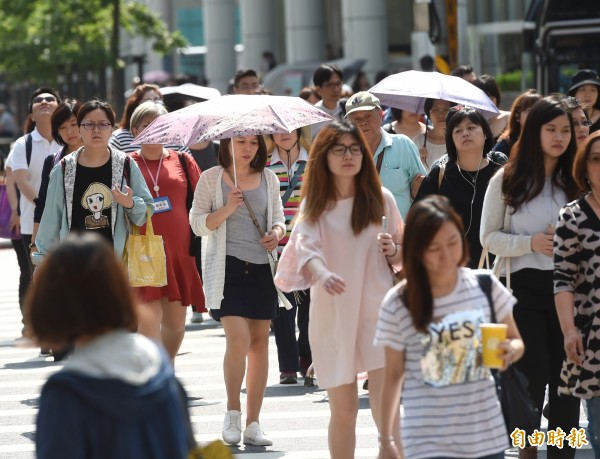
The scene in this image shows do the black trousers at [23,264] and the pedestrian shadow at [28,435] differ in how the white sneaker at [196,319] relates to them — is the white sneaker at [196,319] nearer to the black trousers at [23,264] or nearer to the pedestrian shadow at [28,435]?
the black trousers at [23,264]

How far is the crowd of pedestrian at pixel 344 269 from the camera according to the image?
3.89 metres

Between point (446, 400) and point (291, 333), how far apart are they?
18.1 ft

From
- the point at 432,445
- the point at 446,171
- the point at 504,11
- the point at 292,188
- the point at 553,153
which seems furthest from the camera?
the point at 504,11

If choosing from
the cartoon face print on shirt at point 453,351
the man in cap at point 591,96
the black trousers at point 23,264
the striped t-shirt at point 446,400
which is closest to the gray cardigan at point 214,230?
the striped t-shirt at point 446,400

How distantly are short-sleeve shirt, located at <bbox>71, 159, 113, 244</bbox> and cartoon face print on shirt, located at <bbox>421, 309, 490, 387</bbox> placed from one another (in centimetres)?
420

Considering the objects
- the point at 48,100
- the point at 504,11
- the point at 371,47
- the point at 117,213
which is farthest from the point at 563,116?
the point at 371,47

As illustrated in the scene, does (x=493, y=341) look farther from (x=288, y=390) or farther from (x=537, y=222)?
A: (x=288, y=390)

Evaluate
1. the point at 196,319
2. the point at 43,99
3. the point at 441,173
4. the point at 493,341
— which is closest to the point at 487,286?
the point at 493,341

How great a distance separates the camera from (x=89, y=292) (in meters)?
3.83

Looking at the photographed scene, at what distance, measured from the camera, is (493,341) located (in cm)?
511

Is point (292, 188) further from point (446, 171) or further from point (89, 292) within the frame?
point (89, 292)

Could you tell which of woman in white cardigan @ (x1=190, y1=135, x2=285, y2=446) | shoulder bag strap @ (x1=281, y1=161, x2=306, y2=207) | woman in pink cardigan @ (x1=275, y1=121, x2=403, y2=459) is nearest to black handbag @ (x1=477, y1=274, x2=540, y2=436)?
woman in pink cardigan @ (x1=275, y1=121, x2=403, y2=459)

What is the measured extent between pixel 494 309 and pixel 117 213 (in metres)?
4.23

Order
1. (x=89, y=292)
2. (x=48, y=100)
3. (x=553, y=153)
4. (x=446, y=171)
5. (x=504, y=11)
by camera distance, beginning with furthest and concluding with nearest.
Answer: (x=504, y=11), (x=48, y=100), (x=446, y=171), (x=553, y=153), (x=89, y=292)
